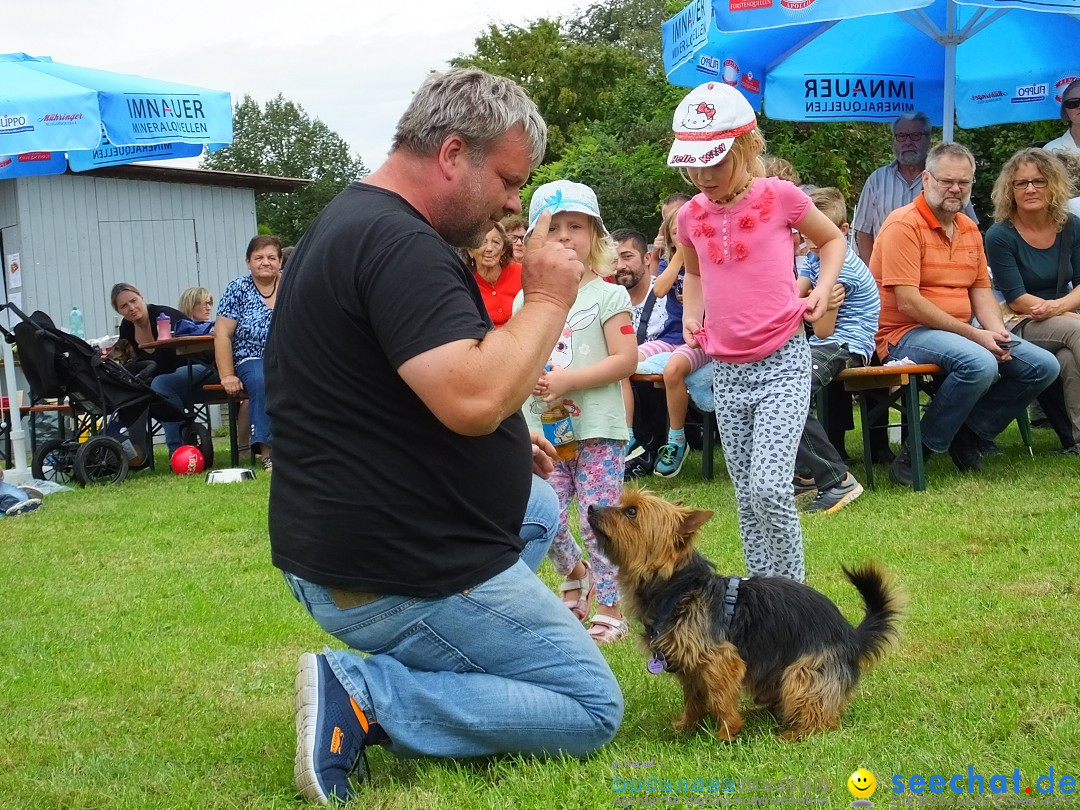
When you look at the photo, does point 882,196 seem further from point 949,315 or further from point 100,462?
point 100,462

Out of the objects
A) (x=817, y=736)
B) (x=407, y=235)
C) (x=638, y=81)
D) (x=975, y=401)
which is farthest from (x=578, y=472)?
(x=638, y=81)

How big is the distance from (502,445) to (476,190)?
0.68 m

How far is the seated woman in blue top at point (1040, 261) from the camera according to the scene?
7.71 metres

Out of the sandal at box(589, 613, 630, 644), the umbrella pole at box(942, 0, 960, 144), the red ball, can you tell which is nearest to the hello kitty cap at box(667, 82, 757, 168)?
the sandal at box(589, 613, 630, 644)

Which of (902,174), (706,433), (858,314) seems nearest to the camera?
(858,314)

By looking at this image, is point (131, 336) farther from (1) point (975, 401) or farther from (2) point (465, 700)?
(2) point (465, 700)

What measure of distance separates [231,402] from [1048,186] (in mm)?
7233

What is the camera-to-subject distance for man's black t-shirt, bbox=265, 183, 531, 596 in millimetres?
2805

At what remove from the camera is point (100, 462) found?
10.1 meters

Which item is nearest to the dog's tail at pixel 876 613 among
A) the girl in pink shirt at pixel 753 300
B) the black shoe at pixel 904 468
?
the girl in pink shirt at pixel 753 300

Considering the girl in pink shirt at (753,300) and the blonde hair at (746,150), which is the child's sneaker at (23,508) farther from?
the blonde hair at (746,150)

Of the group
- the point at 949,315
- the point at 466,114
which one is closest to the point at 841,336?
the point at 949,315

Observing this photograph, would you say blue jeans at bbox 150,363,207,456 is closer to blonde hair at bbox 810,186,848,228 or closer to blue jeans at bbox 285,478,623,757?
Answer: blonde hair at bbox 810,186,848,228

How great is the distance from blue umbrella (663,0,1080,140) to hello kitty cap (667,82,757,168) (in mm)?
6111
